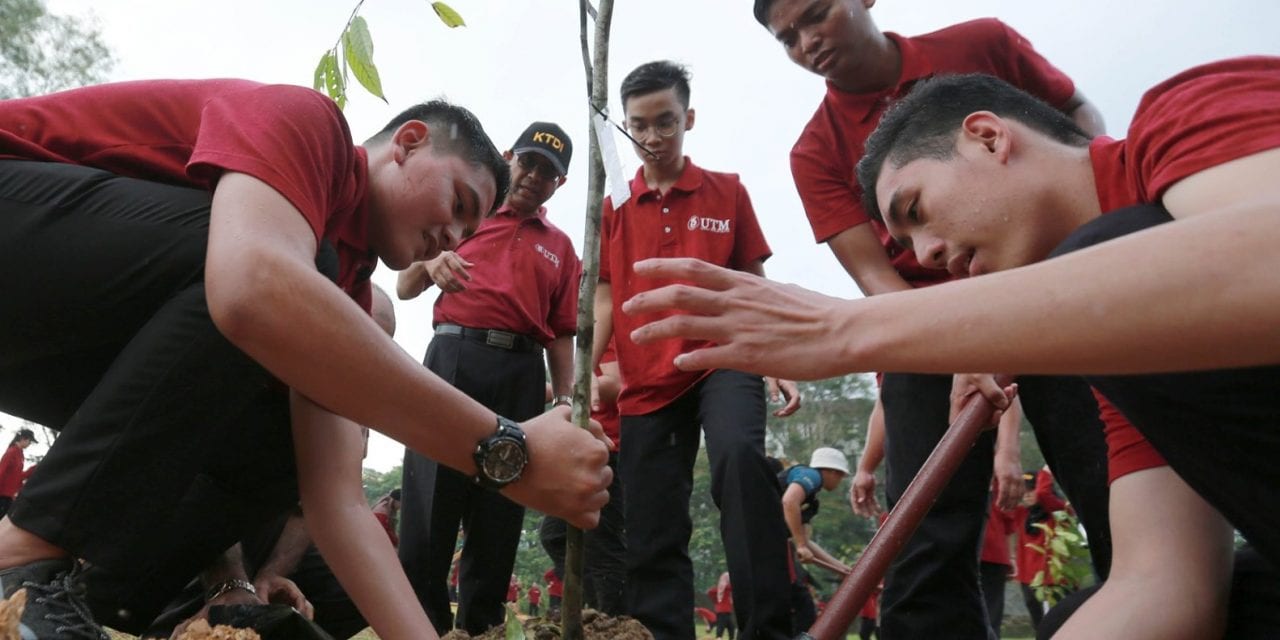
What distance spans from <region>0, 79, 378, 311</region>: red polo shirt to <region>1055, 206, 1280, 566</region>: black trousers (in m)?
1.41

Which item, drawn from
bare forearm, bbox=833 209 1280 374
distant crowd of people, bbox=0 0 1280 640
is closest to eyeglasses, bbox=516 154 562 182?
distant crowd of people, bbox=0 0 1280 640

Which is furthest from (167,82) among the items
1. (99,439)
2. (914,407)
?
(914,407)

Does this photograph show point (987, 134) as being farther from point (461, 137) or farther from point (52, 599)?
point (52, 599)

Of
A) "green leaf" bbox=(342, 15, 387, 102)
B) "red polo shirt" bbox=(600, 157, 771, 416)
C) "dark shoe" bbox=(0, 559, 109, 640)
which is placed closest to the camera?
"dark shoe" bbox=(0, 559, 109, 640)

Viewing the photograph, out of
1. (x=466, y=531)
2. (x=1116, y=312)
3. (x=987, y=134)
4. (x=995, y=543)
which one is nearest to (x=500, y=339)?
(x=466, y=531)

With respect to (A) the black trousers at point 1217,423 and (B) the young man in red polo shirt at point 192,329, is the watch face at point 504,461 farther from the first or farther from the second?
(A) the black trousers at point 1217,423

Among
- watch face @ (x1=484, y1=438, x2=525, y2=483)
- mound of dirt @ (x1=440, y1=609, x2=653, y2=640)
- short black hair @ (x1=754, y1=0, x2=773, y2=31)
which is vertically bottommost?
mound of dirt @ (x1=440, y1=609, x2=653, y2=640)

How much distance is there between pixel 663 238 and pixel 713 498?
1.17 m

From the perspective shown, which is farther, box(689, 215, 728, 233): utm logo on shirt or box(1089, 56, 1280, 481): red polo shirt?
Answer: box(689, 215, 728, 233): utm logo on shirt

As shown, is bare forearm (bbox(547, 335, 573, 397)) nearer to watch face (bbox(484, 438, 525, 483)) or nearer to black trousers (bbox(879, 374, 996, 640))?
black trousers (bbox(879, 374, 996, 640))

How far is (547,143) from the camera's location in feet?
16.8

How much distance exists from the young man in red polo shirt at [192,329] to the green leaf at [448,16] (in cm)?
33

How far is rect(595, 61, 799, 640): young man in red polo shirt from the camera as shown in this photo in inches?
140

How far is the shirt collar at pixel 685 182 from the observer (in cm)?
444
